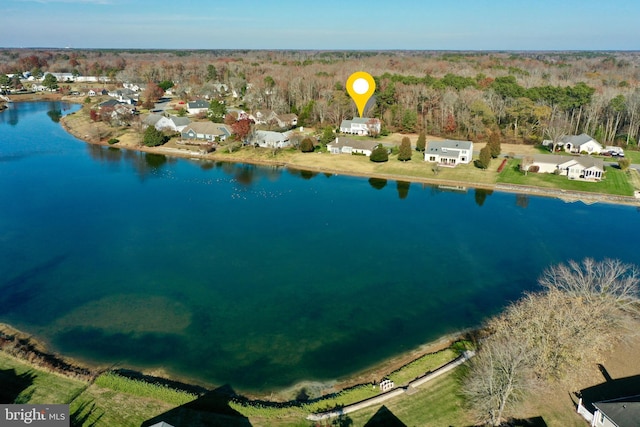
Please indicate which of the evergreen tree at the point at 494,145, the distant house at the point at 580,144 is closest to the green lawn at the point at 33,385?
the evergreen tree at the point at 494,145

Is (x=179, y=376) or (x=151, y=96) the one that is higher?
(x=151, y=96)

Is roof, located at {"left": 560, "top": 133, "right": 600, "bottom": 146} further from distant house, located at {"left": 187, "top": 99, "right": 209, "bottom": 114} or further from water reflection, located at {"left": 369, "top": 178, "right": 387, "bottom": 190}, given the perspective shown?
distant house, located at {"left": 187, "top": 99, "right": 209, "bottom": 114}

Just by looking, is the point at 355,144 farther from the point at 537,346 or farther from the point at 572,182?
the point at 537,346

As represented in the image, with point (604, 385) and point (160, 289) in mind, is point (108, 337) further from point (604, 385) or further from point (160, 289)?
point (604, 385)

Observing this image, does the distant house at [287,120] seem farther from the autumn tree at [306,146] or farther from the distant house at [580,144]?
the distant house at [580,144]

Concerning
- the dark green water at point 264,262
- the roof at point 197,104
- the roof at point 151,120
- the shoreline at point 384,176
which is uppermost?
the roof at point 197,104

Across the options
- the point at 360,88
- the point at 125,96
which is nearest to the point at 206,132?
the point at 360,88

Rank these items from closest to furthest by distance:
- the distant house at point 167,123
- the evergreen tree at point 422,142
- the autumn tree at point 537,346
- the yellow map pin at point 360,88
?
1. the autumn tree at point 537,346
2. the evergreen tree at point 422,142
3. the distant house at point 167,123
4. the yellow map pin at point 360,88

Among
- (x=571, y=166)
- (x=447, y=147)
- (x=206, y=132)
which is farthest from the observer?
(x=206, y=132)
